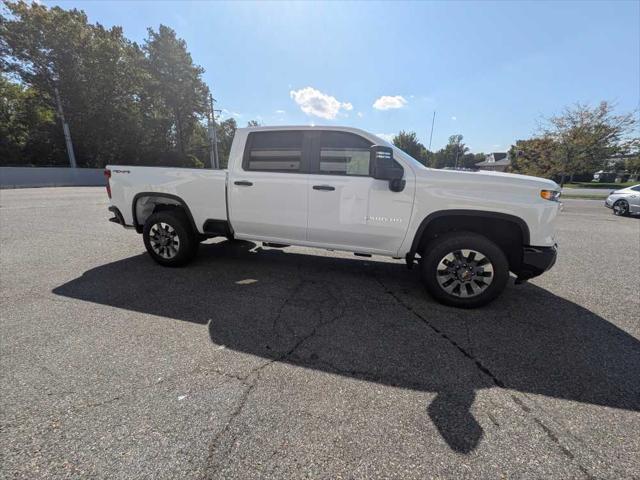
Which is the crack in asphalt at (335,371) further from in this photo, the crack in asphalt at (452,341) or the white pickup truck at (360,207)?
the white pickup truck at (360,207)

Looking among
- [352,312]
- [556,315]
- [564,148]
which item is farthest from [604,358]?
[564,148]

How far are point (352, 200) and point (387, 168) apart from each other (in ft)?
1.88

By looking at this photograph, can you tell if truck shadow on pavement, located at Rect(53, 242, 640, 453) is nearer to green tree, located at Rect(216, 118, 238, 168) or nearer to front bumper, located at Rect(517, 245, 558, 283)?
front bumper, located at Rect(517, 245, 558, 283)

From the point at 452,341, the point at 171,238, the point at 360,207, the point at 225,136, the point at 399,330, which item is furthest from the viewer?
the point at 225,136

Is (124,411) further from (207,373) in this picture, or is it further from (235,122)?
(235,122)

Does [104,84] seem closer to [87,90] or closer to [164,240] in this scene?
[87,90]

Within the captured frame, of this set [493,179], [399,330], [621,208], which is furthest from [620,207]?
[399,330]

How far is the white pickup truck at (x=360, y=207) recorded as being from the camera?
326 centimetres

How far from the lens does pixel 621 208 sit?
12.7 m

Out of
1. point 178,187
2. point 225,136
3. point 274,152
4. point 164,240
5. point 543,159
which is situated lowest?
point 164,240

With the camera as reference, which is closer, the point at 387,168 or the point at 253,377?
the point at 253,377

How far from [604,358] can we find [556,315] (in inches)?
32.0

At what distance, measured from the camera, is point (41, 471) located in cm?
154

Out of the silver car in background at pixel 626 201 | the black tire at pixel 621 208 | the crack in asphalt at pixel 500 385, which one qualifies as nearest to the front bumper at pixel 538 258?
the crack in asphalt at pixel 500 385
